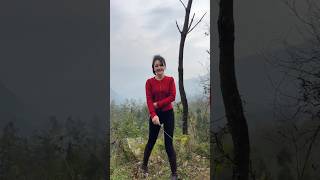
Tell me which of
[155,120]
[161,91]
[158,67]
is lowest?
[155,120]

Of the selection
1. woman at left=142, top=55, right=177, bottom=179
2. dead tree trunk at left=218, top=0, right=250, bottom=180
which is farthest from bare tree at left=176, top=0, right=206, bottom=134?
dead tree trunk at left=218, top=0, right=250, bottom=180

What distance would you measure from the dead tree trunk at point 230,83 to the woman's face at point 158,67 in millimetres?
3025

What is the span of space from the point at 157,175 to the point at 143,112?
4905 mm

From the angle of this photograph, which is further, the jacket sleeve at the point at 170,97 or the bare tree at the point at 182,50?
the bare tree at the point at 182,50

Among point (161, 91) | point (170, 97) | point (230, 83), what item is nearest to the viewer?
point (230, 83)

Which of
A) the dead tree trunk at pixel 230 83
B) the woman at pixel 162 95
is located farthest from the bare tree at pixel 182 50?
the dead tree trunk at pixel 230 83

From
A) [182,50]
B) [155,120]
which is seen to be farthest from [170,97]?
[182,50]

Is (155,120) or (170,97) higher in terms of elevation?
(170,97)

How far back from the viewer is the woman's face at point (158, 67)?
27.9 feet

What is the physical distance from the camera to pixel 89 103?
681 cm

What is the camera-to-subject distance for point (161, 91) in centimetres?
859

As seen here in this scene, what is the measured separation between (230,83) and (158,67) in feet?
10.2

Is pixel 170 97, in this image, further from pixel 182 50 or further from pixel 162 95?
pixel 182 50

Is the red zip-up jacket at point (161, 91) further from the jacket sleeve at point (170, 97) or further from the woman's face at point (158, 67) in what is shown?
the woman's face at point (158, 67)
